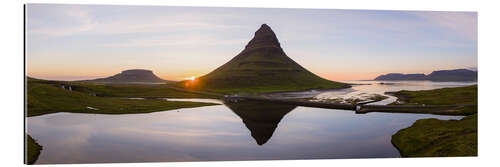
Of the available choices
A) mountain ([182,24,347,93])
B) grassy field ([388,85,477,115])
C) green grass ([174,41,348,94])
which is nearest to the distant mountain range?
grassy field ([388,85,477,115])

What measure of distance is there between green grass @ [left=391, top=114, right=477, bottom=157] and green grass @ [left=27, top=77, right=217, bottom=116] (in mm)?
19178

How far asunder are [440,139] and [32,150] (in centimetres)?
2281

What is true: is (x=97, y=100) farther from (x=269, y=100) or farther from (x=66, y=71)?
(x=269, y=100)

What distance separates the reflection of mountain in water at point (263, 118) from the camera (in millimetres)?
19328

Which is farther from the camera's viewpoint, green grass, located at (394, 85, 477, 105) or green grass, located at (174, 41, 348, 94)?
green grass, located at (174, 41, 348, 94)

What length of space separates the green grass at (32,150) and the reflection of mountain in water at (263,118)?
12256 mm

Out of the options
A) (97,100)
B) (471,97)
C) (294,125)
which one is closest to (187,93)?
(97,100)

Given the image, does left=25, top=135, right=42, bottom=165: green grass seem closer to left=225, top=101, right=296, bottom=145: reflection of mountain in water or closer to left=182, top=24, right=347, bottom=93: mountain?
left=225, top=101, right=296, bottom=145: reflection of mountain in water

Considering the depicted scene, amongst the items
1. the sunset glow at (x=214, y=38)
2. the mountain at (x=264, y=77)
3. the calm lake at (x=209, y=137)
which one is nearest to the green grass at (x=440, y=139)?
the calm lake at (x=209, y=137)

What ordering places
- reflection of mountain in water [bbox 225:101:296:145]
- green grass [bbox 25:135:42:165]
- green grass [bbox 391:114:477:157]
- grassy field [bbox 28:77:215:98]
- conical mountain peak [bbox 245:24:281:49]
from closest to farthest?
green grass [bbox 25:135:42:165], green grass [bbox 391:114:477:157], conical mountain peak [bbox 245:24:281:49], grassy field [bbox 28:77:215:98], reflection of mountain in water [bbox 225:101:296:145]

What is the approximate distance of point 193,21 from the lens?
17.1 metres

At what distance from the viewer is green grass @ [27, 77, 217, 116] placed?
1538cm

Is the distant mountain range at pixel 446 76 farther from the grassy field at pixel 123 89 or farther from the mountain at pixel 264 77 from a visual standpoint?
the grassy field at pixel 123 89

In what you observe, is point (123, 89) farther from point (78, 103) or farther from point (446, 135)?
point (446, 135)
